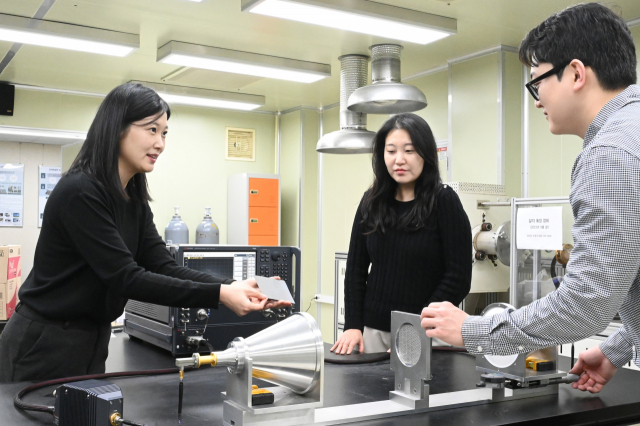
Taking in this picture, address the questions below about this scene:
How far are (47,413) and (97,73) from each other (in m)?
4.41

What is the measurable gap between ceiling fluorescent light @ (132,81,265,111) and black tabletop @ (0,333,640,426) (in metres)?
4.05

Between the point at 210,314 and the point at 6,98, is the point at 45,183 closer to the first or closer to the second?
the point at 6,98

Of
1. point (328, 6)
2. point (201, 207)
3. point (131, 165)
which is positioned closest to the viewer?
point (131, 165)

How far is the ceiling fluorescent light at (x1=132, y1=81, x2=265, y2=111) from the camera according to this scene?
17.1ft

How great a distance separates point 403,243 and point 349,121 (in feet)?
8.36

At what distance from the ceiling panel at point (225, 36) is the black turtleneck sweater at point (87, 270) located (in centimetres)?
232

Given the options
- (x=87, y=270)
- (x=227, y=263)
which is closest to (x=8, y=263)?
(x=227, y=263)

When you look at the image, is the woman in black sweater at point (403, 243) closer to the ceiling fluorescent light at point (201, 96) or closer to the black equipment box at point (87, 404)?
the black equipment box at point (87, 404)

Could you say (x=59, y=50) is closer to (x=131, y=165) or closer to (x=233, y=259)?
(x=233, y=259)

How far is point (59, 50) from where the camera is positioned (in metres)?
4.39

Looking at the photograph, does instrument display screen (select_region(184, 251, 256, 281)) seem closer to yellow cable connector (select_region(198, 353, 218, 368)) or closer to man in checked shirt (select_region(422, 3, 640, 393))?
yellow cable connector (select_region(198, 353, 218, 368))

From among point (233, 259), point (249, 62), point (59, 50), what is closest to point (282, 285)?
point (233, 259)

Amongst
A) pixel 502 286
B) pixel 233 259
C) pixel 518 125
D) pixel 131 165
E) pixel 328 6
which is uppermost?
pixel 328 6

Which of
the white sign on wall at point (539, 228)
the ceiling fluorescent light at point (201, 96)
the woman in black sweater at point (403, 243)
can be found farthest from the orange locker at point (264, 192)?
the woman in black sweater at point (403, 243)
